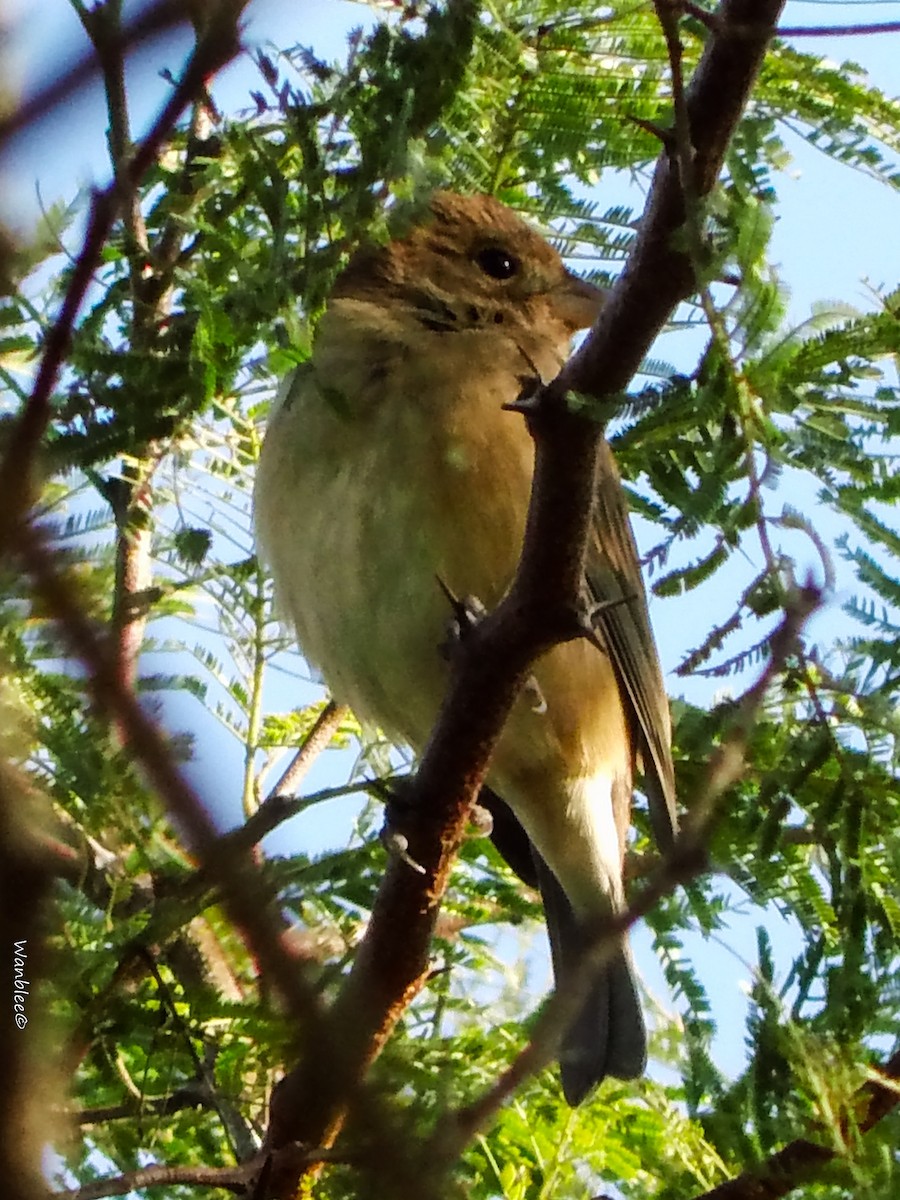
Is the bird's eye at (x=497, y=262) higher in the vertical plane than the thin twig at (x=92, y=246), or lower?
higher

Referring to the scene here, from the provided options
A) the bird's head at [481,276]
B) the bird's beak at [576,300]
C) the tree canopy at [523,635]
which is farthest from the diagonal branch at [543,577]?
the bird's beak at [576,300]

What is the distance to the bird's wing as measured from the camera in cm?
327

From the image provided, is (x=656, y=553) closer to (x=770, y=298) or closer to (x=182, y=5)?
(x=770, y=298)

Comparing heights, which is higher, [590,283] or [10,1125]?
[590,283]

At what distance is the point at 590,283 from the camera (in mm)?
3893

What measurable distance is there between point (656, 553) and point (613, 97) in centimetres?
123

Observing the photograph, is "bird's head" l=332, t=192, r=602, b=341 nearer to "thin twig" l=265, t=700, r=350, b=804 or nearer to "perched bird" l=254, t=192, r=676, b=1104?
"perched bird" l=254, t=192, r=676, b=1104

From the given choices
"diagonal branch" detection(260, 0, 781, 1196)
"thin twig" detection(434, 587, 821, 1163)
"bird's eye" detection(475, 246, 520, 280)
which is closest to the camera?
"thin twig" detection(434, 587, 821, 1163)

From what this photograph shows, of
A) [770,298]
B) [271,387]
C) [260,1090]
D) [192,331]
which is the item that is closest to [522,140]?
[271,387]

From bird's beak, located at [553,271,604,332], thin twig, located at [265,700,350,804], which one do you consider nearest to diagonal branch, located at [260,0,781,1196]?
thin twig, located at [265,700,350,804]

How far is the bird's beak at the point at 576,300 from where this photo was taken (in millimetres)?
3918

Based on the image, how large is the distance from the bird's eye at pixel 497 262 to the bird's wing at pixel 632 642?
2.61 ft

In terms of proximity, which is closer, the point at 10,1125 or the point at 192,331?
the point at 10,1125

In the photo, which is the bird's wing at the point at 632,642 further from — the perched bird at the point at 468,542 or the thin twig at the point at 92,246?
the thin twig at the point at 92,246
